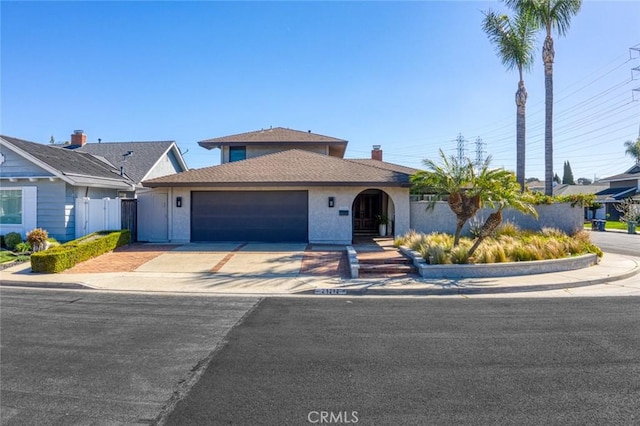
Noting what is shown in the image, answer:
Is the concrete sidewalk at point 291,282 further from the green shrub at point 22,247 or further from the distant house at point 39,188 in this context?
the distant house at point 39,188

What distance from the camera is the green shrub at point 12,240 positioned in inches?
586

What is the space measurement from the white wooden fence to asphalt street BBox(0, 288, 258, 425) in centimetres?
776

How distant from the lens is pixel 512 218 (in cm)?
1742

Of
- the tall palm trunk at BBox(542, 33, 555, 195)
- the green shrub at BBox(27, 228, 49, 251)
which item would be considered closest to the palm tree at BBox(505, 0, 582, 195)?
the tall palm trunk at BBox(542, 33, 555, 195)

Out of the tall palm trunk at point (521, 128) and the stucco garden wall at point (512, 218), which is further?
the tall palm trunk at point (521, 128)

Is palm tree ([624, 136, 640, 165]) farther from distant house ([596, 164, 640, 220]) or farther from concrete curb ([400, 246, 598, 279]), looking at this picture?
concrete curb ([400, 246, 598, 279])

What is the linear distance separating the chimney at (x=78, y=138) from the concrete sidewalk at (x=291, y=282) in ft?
56.5

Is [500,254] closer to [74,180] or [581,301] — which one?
[581,301]

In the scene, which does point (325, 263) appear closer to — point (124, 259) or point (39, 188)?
point (124, 259)

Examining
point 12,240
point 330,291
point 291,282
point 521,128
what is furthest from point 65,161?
point 521,128

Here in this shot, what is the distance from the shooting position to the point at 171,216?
17.8 metres

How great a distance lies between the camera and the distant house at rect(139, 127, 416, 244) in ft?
55.5

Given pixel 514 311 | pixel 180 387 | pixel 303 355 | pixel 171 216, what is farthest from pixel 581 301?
pixel 171 216

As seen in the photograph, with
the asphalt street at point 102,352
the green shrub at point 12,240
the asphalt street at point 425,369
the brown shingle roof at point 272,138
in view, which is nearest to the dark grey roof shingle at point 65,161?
the green shrub at point 12,240
